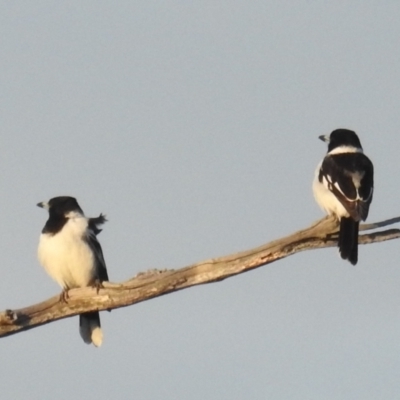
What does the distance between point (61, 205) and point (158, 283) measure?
2.57 meters

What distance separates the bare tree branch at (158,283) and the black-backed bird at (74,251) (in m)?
1.04

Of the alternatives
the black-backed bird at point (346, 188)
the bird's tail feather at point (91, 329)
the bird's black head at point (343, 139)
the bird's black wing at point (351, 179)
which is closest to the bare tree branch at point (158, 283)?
the black-backed bird at point (346, 188)

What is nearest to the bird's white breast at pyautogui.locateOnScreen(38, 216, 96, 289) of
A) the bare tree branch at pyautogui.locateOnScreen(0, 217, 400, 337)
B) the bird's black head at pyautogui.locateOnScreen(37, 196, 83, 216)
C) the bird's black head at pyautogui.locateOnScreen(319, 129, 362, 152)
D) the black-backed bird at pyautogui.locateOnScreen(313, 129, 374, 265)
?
the bird's black head at pyautogui.locateOnScreen(37, 196, 83, 216)

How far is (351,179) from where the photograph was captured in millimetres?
12469

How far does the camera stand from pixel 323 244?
1141 cm

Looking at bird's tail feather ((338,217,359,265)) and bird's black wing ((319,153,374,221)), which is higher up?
bird's black wing ((319,153,374,221))

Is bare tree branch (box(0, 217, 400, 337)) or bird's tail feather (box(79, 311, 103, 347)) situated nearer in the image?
bare tree branch (box(0, 217, 400, 337))

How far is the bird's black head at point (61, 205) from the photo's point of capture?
508 inches

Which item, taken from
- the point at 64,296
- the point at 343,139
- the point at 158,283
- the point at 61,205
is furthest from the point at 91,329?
the point at 343,139

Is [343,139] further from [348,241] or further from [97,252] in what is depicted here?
[97,252]

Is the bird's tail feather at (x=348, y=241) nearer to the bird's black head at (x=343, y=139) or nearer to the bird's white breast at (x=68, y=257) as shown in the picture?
the bird's black head at (x=343, y=139)

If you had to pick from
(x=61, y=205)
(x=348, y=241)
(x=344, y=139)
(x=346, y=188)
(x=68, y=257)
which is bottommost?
(x=348, y=241)

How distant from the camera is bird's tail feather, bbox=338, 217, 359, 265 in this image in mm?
11594

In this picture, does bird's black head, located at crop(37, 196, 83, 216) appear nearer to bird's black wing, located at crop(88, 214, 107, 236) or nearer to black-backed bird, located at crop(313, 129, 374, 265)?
bird's black wing, located at crop(88, 214, 107, 236)
